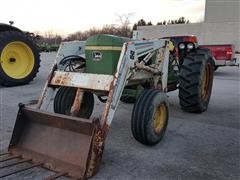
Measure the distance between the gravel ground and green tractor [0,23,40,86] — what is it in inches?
83.3

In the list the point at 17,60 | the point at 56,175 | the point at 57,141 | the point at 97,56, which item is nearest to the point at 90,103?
the point at 97,56

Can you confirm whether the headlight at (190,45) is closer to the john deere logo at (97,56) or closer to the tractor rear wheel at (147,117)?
the tractor rear wheel at (147,117)

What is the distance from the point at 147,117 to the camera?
3926 millimetres

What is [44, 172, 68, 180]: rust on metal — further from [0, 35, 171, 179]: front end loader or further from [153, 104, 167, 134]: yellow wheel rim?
[153, 104, 167, 134]: yellow wheel rim

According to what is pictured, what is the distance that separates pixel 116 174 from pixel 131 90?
1794mm

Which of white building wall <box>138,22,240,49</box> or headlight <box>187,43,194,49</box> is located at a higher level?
white building wall <box>138,22,240,49</box>

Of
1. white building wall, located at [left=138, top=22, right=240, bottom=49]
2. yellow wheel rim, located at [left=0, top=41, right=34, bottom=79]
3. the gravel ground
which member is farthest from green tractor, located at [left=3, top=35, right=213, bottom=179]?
white building wall, located at [left=138, top=22, right=240, bottom=49]

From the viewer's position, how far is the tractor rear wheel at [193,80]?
17.7 ft

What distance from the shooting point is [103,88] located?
3.75 metres

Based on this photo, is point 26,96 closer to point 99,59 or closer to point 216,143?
point 99,59

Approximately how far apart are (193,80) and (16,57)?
17.2 feet

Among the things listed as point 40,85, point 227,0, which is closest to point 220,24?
point 227,0

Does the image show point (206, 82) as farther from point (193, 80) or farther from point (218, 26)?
point (218, 26)

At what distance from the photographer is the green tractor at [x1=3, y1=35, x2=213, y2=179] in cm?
342
